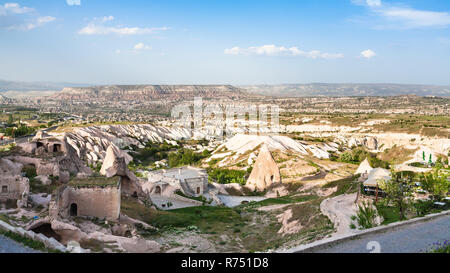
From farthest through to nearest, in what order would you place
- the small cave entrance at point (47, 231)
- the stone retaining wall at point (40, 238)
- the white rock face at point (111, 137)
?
the white rock face at point (111, 137), the small cave entrance at point (47, 231), the stone retaining wall at point (40, 238)

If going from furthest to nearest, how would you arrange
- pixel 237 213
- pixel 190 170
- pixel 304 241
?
pixel 190 170
pixel 237 213
pixel 304 241

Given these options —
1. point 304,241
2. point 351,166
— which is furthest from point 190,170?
point 304,241

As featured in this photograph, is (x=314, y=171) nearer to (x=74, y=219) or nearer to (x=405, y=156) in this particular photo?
(x=405, y=156)

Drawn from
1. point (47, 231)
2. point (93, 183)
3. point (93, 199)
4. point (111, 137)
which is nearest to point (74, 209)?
point (93, 199)

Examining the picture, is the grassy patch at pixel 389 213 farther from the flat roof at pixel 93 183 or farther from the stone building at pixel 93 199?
the flat roof at pixel 93 183

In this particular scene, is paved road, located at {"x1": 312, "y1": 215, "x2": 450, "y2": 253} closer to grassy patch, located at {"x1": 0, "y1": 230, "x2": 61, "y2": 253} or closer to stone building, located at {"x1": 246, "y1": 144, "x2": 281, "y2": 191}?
grassy patch, located at {"x1": 0, "y1": 230, "x2": 61, "y2": 253}

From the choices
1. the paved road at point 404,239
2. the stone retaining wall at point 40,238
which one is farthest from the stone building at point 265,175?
the stone retaining wall at point 40,238
